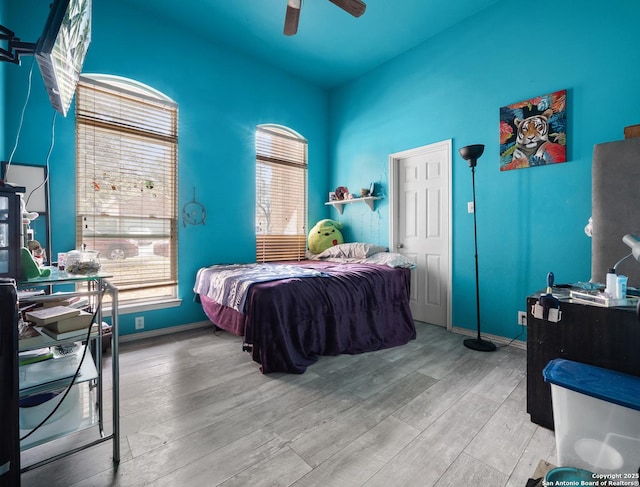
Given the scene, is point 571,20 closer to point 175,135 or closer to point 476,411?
point 476,411

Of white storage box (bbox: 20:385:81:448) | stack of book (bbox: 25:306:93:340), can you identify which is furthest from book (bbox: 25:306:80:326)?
white storage box (bbox: 20:385:81:448)

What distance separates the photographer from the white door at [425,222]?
3.25 metres

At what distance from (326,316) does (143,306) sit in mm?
1830

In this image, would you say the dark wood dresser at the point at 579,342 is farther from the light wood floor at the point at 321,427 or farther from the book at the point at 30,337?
the book at the point at 30,337

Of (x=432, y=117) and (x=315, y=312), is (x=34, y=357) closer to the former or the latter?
(x=315, y=312)

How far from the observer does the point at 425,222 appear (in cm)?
344

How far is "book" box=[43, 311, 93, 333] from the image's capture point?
3.83 ft

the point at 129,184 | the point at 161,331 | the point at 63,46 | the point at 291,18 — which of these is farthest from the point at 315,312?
the point at 291,18

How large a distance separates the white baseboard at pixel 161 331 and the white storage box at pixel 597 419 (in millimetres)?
3047

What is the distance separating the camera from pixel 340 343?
2494mm

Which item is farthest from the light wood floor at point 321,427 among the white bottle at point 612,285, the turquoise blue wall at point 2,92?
the turquoise blue wall at point 2,92

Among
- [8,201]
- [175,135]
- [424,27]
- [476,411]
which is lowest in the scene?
[476,411]

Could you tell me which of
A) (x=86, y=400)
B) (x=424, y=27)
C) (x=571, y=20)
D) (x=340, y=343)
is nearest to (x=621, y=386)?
(x=340, y=343)

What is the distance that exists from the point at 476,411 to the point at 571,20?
308 centimetres
